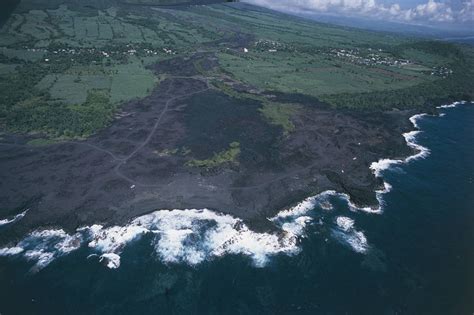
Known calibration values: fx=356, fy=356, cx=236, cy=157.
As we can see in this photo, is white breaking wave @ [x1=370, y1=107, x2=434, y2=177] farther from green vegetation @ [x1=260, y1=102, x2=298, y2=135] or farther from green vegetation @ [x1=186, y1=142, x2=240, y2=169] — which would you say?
green vegetation @ [x1=186, y1=142, x2=240, y2=169]

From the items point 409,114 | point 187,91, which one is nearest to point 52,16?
point 187,91

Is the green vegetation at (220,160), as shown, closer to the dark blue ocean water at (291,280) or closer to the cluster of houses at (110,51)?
the dark blue ocean water at (291,280)

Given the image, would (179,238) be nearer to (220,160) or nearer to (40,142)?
(220,160)

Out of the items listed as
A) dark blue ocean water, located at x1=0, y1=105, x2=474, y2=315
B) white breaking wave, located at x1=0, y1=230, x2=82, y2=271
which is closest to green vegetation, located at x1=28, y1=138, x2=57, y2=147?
white breaking wave, located at x1=0, y1=230, x2=82, y2=271

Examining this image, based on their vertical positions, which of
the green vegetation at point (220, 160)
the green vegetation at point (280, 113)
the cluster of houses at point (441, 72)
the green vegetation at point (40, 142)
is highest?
the cluster of houses at point (441, 72)

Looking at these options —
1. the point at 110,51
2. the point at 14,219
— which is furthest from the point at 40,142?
the point at 110,51

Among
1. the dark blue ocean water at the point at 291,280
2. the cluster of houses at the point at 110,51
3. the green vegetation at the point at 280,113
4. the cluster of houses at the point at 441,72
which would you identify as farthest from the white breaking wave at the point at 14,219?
the cluster of houses at the point at 441,72

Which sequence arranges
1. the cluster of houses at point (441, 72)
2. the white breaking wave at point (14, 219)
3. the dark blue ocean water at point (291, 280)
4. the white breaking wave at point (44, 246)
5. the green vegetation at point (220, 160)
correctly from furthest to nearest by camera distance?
1. the cluster of houses at point (441, 72)
2. the green vegetation at point (220, 160)
3. the white breaking wave at point (14, 219)
4. the white breaking wave at point (44, 246)
5. the dark blue ocean water at point (291, 280)
